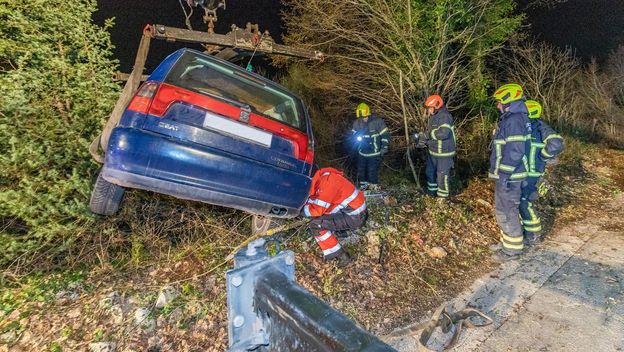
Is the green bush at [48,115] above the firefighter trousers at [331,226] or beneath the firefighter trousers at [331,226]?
above

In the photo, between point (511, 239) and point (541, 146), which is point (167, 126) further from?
point (541, 146)

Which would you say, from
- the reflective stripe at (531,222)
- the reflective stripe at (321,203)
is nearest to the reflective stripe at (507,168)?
the reflective stripe at (531,222)

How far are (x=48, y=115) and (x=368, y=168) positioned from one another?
224 inches

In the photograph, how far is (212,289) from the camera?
307 cm

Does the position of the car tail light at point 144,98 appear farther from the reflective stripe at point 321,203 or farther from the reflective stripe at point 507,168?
the reflective stripe at point 507,168

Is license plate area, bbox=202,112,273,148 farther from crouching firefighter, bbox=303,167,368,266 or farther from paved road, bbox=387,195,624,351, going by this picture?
paved road, bbox=387,195,624,351

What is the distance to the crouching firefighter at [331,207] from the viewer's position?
10.7 ft

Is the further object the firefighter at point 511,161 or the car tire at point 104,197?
the firefighter at point 511,161

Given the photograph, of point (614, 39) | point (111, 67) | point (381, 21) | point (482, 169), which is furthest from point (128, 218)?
point (614, 39)

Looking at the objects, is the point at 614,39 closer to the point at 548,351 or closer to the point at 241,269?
the point at 548,351

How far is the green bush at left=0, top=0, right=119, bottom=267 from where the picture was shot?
288cm

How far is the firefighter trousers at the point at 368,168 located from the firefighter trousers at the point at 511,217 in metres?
3.25

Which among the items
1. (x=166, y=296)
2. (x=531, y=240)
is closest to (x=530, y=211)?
(x=531, y=240)

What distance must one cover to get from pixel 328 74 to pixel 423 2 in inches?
118
